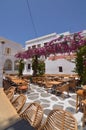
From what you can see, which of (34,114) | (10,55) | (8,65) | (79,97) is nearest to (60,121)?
(34,114)

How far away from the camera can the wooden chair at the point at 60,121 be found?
88.6 inches

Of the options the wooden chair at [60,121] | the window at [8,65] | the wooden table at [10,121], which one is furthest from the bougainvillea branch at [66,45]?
the window at [8,65]

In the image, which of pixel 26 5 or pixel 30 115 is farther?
pixel 26 5

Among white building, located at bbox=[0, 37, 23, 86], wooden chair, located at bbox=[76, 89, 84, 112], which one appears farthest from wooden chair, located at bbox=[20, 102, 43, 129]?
white building, located at bbox=[0, 37, 23, 86]

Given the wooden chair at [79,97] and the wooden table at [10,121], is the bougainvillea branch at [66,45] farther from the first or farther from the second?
the wooden table at [10,121]

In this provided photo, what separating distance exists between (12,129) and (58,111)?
98 centimetres

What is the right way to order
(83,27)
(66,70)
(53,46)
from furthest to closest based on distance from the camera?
(83,27) < (66,70) < (53,46)

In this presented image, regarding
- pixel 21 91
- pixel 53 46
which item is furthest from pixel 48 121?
pixel 53 46

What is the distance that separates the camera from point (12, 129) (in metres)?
1.92

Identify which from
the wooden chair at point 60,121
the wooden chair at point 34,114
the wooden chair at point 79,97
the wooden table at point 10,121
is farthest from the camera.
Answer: the wooden chair at point 79,97

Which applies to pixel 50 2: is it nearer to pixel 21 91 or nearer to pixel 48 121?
pixel 21 91

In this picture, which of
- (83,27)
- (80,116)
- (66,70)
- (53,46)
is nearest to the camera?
(80,116)

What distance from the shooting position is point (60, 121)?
242cm

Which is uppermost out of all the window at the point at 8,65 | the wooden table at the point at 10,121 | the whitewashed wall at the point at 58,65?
the window at the point at 8,65
